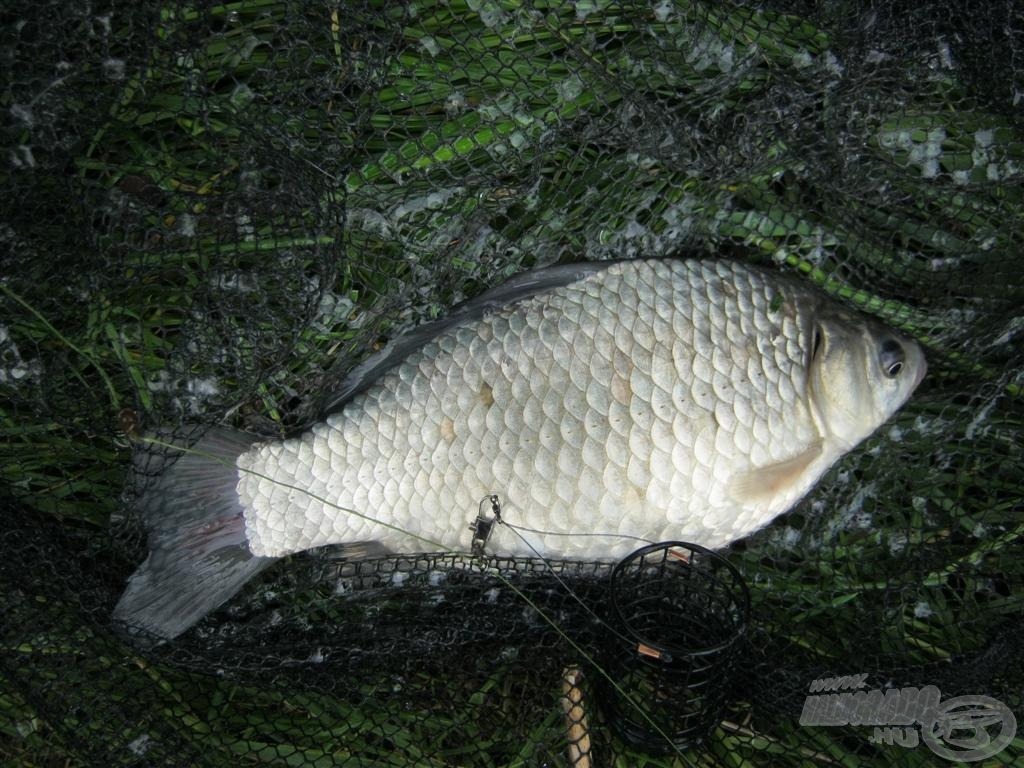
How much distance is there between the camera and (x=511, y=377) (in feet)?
5.63

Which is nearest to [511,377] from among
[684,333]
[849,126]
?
[684,333]

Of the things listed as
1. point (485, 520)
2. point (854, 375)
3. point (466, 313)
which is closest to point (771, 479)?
point (854, 375)

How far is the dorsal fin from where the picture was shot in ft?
5.93

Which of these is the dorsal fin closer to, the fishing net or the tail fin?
the fishing net

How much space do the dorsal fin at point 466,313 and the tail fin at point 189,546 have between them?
266 mm

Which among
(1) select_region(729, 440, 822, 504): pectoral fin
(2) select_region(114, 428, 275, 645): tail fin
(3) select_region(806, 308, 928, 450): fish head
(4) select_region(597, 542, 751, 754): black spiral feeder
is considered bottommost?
(4) select_region(597, 542, 751, 754): black spiral feeder

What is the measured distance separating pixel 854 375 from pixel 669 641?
0.68m

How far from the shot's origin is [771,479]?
177cm

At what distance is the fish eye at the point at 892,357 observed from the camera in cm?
180

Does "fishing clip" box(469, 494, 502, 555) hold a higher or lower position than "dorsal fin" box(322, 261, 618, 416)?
lower

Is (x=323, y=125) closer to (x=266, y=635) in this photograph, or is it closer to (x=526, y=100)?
(x=526, y=100)

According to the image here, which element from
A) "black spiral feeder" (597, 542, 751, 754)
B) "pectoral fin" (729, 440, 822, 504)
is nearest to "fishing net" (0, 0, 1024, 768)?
"black spiral feeder" (597, 542, 751, 754)

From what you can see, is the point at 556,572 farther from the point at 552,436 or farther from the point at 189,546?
the point at 189,546

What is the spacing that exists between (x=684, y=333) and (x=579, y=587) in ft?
1.88
